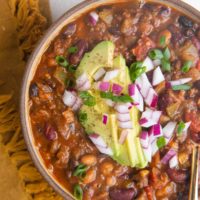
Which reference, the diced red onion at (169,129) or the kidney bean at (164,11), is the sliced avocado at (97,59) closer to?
the kidney bean at (164,11)

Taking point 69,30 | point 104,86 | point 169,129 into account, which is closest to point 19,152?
point 104,86

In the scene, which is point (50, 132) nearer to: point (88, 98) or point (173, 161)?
point (88, 98)

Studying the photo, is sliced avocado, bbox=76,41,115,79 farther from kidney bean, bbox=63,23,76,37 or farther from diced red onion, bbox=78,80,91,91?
kidney bean, bbox=63,23,76,37

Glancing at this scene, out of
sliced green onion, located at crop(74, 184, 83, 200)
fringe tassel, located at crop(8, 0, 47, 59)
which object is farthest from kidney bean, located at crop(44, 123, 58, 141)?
fringe tassel, located at crop(8, 0, 47, 59)

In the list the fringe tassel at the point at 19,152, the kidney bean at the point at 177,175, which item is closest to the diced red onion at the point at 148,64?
the kidney bean at the point at 177,175

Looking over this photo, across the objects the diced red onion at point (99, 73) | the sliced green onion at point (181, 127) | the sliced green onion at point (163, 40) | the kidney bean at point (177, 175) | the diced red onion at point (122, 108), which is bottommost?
the kidney bean at point (177, 175)

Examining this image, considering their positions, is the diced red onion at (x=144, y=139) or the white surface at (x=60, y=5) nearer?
the diced red onion at (x=144, y=139)
